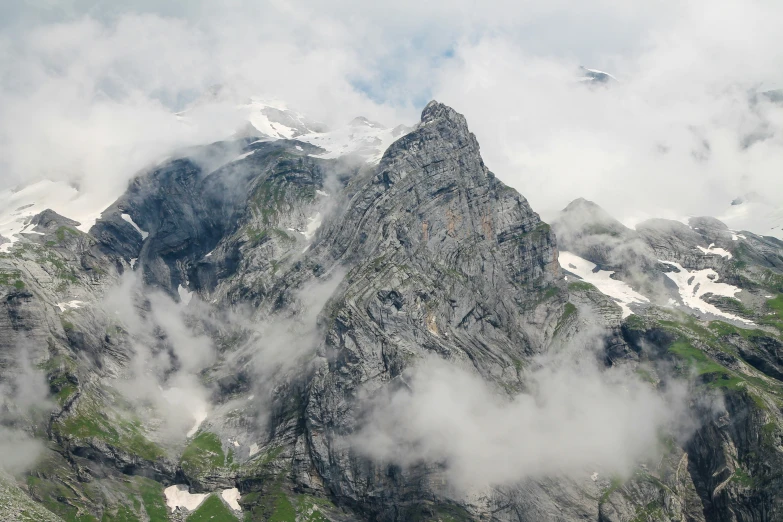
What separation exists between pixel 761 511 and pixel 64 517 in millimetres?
188729

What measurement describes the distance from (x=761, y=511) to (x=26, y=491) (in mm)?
198933

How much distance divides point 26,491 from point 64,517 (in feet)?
40.5

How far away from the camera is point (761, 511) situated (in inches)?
7849

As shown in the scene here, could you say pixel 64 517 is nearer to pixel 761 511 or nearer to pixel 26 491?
pixel 26 491

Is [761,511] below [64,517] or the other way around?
below

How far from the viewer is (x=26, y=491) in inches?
7761

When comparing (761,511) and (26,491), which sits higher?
(26,491)

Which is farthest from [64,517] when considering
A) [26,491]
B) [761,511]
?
[761,511]

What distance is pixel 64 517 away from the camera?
19738 cm
